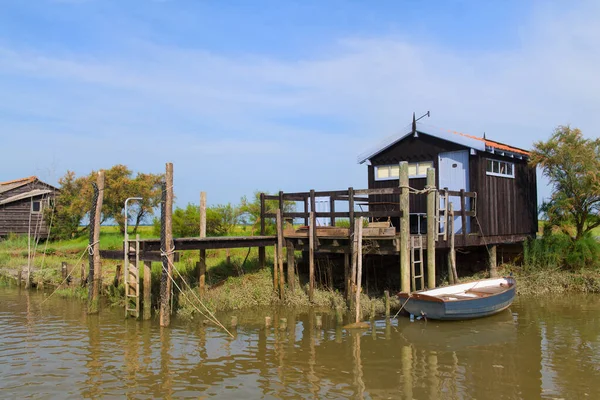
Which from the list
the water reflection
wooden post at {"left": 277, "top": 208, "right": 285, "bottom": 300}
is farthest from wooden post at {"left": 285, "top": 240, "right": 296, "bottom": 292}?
the water reflection

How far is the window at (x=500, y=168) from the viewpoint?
18359 millimetres

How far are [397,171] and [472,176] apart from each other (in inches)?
116

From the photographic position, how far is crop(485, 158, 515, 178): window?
1836cm

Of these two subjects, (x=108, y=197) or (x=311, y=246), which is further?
(x=108, y=197)

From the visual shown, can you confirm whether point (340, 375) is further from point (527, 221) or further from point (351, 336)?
point (527, 221)

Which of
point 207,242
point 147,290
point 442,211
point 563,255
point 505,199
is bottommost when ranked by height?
point 147,290

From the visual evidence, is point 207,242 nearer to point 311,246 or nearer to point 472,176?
point 311,246

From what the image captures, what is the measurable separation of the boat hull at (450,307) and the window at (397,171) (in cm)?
597

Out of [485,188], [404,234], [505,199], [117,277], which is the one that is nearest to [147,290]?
[117,277]

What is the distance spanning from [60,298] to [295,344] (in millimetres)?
10877

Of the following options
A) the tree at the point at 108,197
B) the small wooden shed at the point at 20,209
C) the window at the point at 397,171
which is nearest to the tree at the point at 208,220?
the tree at the point at 108,197

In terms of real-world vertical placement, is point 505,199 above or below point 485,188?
below

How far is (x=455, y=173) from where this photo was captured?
18094 millimetres

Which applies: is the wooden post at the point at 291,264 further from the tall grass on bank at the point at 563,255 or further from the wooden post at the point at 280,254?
the tall grass on bank at the point at 563,255
